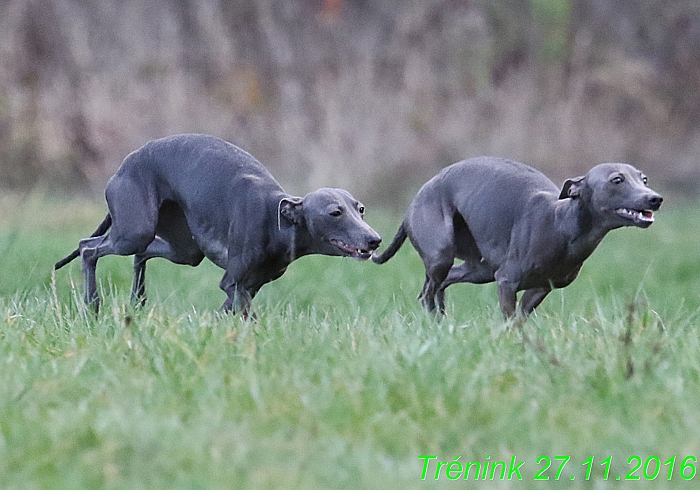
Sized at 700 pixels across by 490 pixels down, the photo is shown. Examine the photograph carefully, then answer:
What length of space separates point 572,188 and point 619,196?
325 mm

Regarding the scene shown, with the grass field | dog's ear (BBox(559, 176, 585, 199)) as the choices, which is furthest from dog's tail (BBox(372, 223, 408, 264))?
dog's ear (BBox(559, 176, 585, 199))

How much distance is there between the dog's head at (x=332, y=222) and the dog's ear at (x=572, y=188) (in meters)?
1.01

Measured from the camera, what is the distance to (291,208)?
5621 mm

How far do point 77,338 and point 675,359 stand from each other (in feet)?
8.59

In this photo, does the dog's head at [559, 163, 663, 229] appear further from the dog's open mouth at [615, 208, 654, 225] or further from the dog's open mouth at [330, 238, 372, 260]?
the dog's open mouth at [330, 238, 372, 260]

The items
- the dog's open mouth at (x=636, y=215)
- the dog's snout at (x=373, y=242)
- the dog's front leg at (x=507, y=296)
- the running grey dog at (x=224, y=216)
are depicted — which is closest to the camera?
the dog's open mouth at (x=636, y=215)

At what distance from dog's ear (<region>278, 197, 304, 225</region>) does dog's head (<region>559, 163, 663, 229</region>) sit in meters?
1.46

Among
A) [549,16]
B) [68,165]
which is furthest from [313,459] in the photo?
[549,16]

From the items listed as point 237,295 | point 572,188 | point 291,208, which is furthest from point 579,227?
point 237,295

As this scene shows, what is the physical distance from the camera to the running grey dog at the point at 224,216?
18.5 ft

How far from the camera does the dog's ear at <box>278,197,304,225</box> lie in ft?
18.4

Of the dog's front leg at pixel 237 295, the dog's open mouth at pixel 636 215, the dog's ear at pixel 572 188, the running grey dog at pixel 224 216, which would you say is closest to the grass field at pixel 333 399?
the dog's front leg at pixel 237 295

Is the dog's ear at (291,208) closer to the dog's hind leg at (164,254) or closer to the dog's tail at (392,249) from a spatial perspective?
the dog's hind leg at (164,254)

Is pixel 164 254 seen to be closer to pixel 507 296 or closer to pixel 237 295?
pixel 237 295
